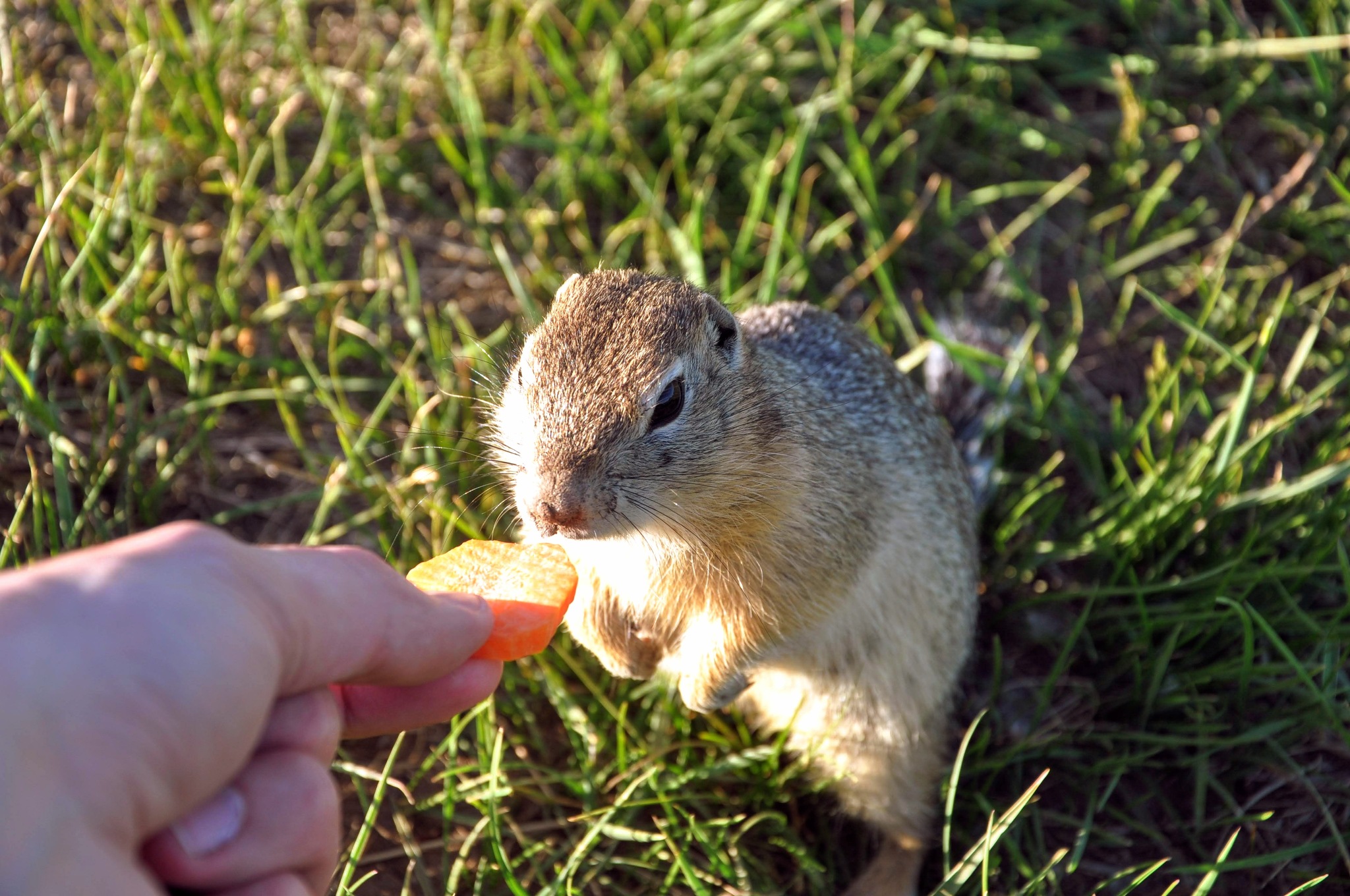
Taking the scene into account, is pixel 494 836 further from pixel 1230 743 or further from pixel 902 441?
pixel 1230 743

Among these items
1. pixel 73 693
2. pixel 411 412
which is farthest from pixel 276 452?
pixel 73 693

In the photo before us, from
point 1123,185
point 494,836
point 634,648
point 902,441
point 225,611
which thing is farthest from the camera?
point 1123,185

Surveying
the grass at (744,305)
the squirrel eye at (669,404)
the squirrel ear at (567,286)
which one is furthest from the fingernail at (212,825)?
the squirrel ear at (567,286)

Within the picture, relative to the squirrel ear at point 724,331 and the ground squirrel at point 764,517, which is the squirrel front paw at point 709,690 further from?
the squirrel ear at point 724,331

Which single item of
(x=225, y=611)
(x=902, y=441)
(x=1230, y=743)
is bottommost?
(x=1230, y=743)

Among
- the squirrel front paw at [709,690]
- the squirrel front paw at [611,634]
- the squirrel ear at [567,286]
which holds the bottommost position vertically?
the squirrel front paw at [709,690]

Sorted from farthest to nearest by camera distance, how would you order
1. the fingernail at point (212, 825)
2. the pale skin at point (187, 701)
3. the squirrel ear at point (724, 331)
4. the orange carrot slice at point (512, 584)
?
the squirrel ear at point (724, 331) < the orange carrot slice at point (512, 584) < the fingernail at point (212, 825) < the pale skin at point (187, 701)

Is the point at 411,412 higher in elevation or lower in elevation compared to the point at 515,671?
higher
